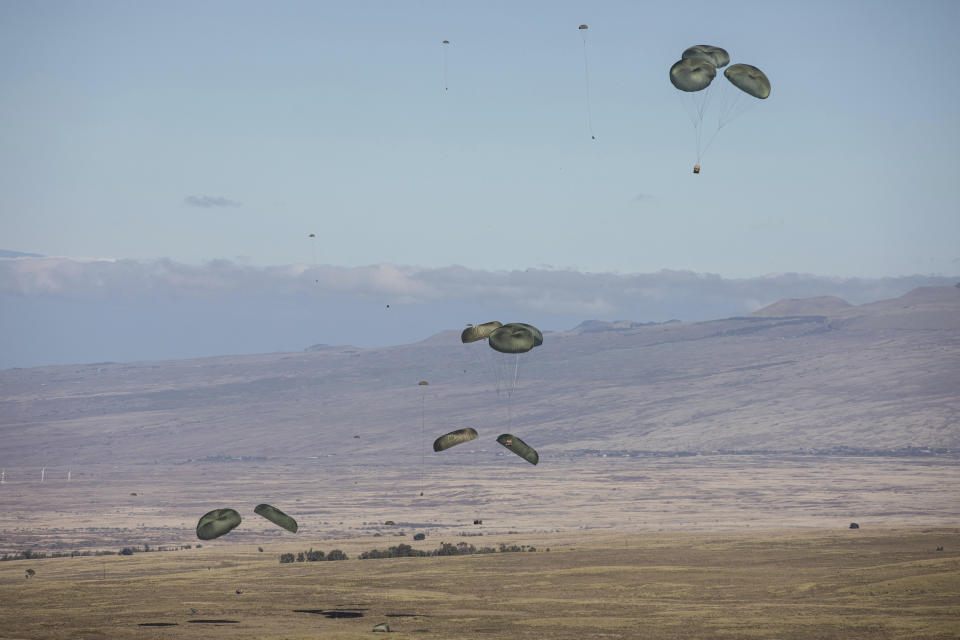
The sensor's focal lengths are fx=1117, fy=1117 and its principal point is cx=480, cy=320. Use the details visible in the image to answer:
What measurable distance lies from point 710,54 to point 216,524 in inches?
867

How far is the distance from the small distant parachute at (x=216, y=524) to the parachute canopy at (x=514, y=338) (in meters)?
9.82

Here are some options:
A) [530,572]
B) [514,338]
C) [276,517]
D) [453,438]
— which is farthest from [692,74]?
[530,572]

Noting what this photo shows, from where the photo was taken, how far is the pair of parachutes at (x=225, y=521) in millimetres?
33584

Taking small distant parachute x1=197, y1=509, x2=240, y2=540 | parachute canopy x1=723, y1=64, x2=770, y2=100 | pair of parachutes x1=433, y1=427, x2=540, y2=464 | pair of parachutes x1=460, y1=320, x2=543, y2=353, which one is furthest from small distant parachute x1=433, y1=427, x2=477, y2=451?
parachute canopy x1=723, y1=64, x2=770, y2=100

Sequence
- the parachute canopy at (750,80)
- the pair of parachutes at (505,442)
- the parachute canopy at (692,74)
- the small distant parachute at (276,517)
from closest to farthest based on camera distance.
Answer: the small distant parachute at (276,517)
the parachute canopy at (692,74)
the parachute canopy at (750,80)
the pair of parachutes at (505,442)

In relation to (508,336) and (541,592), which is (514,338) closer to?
(508,336)

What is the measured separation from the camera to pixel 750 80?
36375 millimetres

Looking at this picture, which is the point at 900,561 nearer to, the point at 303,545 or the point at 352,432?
the point at 303,545

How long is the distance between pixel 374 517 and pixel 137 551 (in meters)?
34.2

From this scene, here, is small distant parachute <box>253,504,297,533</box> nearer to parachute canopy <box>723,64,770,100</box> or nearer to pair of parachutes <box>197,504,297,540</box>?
pair of parachutes <box>197,504,297,540</box>

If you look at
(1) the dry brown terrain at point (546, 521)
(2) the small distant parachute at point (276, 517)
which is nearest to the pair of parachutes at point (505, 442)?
(1) the dry brown terrain at point (546, 521)

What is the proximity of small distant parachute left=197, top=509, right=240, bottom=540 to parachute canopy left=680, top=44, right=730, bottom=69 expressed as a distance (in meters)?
20.8

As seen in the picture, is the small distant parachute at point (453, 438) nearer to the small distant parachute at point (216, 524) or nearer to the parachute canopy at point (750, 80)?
the small distant parachute at point (216, 524)

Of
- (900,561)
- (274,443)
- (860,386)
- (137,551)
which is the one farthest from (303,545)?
(860,386)
